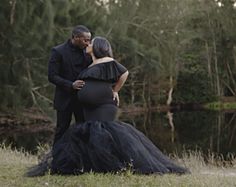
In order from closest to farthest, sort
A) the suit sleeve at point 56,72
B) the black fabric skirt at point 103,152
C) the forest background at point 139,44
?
the black fabric skirt at point 103,152
the suit sleeve at point 56,72
the forest background at point 139,44

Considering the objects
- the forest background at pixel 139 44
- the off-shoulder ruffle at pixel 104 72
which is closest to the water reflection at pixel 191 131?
the forest background at pixel 139 44

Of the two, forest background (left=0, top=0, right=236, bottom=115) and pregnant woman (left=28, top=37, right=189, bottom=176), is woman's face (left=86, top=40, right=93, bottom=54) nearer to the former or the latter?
pregnant woman (left=28, top=37, right=189, bottom=176)

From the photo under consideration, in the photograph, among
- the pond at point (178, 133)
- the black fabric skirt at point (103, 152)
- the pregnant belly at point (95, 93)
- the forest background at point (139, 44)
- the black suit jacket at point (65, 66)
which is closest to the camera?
the black fabric skirt at point (103, 152)

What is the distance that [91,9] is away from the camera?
893 inches

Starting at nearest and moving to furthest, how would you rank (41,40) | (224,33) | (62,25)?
(41,40)
(62,25)
(224,33)

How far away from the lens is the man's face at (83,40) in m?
5.97

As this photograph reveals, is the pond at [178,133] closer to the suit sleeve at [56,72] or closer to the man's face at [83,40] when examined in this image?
the suit sleeve at [56,72]

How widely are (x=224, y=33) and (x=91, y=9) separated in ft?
51.8

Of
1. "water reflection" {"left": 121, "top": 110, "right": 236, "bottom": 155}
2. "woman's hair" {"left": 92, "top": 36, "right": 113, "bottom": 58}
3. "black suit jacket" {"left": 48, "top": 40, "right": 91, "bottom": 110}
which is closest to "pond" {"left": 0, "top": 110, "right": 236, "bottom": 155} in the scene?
"water reflection" {"left": 121, "top": 110, "right": 236, "bottom": 155}

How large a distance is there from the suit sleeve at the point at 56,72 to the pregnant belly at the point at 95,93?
192 mm

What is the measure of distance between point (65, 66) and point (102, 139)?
1.07 m

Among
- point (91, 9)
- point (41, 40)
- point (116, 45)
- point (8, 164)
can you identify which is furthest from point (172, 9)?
point (8, 164)

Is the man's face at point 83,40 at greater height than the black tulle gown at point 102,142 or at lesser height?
greater

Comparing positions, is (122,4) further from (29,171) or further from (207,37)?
(29,171)
